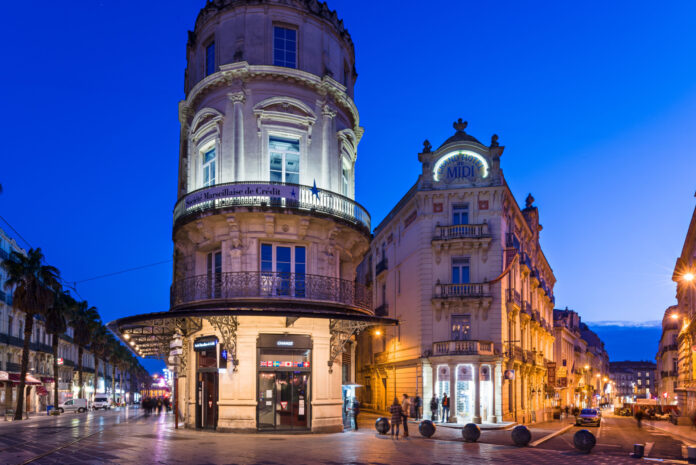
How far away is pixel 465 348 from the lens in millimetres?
38125

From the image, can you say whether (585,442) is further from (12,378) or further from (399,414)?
(12,378)

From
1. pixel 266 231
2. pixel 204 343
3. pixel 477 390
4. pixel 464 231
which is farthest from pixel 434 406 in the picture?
pixel 266 231

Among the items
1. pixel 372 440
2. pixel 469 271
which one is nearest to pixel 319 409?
pixel 372 440

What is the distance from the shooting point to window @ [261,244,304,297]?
24.8m

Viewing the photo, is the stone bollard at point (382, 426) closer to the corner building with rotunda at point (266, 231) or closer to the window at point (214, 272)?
the corner building with rotunda at point (266, 231)

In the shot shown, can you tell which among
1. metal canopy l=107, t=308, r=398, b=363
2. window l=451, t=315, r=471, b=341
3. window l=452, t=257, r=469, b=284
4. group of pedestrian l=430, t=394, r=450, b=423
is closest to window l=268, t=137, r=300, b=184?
metal canopy l=107, t=308, r=398, b=363

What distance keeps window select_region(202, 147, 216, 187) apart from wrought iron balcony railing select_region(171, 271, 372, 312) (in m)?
4.19

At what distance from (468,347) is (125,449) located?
22.7m

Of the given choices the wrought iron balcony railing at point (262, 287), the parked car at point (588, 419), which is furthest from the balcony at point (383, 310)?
the wrought iron balcony railing at point (262, 287)

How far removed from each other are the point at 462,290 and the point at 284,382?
58.0 feet

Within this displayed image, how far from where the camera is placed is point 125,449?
1967 centimetres

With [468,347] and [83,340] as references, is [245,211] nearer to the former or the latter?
[468,347]

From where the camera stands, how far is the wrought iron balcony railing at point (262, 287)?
969 inches

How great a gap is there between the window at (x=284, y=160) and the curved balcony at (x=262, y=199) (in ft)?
4.86
